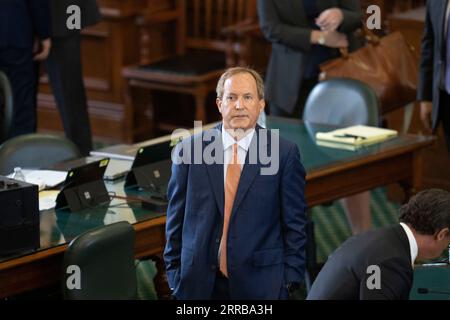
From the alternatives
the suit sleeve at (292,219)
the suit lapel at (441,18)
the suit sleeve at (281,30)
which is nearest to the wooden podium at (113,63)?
the suit sleeve at (281,30)

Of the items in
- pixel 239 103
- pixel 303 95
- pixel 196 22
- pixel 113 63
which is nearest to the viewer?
pixel 239 103

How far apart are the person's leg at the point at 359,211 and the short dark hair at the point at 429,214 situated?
2789 millimetres

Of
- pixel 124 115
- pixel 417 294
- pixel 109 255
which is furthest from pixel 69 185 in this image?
pixel 124 115

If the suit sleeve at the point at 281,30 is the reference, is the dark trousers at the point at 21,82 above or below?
below

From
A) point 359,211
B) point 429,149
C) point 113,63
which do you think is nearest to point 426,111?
point 359,211

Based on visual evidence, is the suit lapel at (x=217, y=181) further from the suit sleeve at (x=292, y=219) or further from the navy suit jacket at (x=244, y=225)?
the suit sleeve at (x=292, y=219)

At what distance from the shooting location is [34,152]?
241 inches

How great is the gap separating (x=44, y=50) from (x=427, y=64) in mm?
2794

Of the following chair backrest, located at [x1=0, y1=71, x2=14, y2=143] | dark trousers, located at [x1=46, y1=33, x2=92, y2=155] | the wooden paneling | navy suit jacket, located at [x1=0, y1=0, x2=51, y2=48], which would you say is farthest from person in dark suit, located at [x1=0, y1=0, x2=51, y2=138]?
the wooden paneling

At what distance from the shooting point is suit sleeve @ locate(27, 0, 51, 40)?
771cm

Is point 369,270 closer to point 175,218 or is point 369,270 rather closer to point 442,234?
point 442,234

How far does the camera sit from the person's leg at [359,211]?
23.1 feet

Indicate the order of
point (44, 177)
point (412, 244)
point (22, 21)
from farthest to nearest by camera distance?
1. point (22, 21)
2. point (44, 177)
3. point (412, 244)

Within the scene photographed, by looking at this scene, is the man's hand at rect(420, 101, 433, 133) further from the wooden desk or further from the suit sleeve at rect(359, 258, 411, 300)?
the suit sleeve at rect(359, 258, 411, 300)
